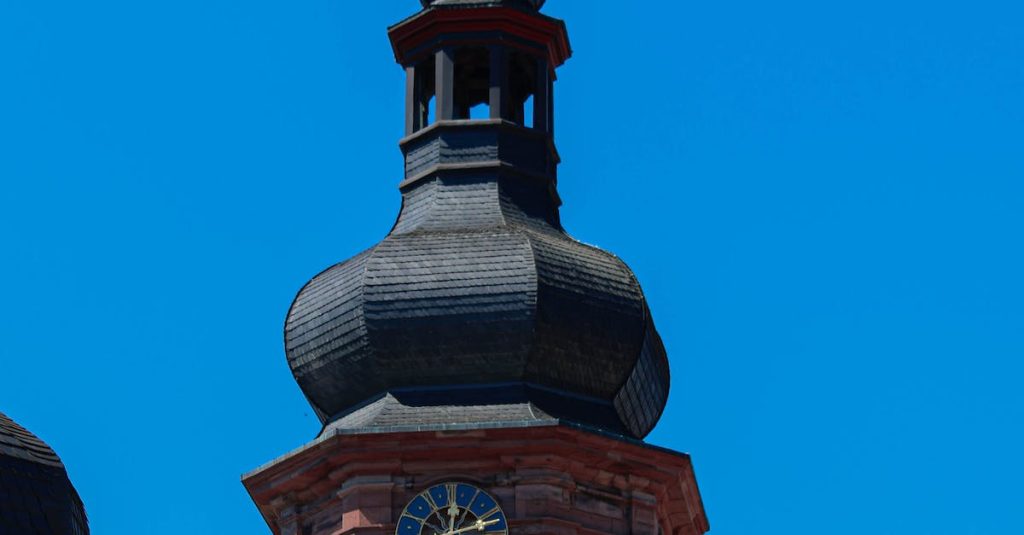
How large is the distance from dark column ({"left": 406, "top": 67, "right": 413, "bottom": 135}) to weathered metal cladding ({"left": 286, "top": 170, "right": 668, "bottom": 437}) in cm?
324

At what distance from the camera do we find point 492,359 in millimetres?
69875

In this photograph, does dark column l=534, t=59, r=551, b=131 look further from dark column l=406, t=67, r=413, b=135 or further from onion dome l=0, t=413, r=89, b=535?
onion dome l=0, t=413, r=89, b=535

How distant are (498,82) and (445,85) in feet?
2.50

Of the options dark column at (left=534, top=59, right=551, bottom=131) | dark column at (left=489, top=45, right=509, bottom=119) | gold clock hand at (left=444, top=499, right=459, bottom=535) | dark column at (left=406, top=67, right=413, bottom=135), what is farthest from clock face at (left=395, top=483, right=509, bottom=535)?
dark column at (left=534, top=59, right=551, bottom=131)

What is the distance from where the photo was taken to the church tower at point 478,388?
68.7 meters

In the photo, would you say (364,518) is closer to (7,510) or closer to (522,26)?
(7,510)

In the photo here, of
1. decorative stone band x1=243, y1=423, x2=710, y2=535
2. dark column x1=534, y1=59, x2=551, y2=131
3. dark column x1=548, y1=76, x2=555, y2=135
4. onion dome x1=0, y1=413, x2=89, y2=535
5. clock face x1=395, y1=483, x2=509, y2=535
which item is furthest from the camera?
dark column x1=548, y1=76, x2=555, y2=135

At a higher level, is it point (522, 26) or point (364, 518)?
point (522, 26)

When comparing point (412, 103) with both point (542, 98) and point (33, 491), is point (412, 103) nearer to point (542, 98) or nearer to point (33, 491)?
point (542, 98)

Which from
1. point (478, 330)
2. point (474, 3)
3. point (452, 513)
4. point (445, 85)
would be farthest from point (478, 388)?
point (474, 3)

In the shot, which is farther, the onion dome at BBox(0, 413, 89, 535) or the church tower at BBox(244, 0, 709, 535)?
the church tower at BBox(244, 0, 709, 535)

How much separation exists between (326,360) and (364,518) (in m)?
2.92

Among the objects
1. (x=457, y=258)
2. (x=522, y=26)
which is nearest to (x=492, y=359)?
(x=457, y=258)

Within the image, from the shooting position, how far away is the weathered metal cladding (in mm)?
69875
